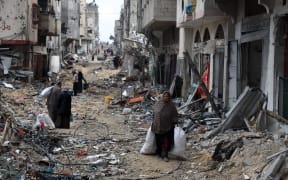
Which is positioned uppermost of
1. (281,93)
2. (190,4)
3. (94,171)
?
Answer: (190,4)

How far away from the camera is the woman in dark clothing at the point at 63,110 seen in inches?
570

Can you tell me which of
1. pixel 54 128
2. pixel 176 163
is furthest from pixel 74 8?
pixel 176 163

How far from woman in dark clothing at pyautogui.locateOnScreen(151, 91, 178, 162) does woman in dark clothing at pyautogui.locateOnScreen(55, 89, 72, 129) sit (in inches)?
173

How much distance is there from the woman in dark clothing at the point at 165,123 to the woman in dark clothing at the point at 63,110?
14.4ft

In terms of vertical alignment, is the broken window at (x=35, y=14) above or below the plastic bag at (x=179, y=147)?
above

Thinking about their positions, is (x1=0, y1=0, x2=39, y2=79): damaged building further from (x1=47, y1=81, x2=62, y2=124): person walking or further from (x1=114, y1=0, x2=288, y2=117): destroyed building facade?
(x1=47, y1=81, x2=62, y2=124): person walking

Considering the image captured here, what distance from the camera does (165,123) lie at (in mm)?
10625

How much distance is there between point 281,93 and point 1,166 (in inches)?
260

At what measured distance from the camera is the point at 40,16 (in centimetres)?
3581

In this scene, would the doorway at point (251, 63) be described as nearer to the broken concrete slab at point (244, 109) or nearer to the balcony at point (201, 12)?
the balcony at point (201, 12)

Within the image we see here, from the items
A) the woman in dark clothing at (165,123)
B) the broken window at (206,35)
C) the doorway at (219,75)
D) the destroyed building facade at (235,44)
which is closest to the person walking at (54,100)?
the woman in dark clothing at (165,123)

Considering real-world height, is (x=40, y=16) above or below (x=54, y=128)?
above

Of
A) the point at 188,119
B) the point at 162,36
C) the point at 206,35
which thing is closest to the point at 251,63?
the point at 188,119

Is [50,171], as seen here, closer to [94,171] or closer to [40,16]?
[94,171]
